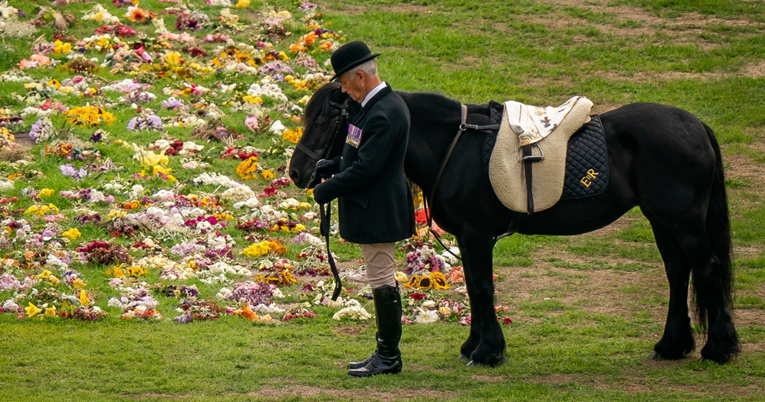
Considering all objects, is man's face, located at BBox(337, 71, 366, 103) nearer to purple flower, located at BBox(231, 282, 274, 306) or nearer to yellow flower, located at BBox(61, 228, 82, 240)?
purple flower, located at BBox(231, 282, 274, 306)

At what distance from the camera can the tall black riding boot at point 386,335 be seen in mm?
5965

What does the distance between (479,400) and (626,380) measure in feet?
3.88

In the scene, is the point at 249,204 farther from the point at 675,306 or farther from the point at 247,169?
the point at 675,306

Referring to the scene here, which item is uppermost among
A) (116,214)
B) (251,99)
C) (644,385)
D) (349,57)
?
(251,99)

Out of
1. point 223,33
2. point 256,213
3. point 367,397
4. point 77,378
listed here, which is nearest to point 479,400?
point 367,397

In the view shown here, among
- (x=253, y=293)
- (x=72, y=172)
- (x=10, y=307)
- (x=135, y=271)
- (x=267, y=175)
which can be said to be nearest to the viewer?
(x=10, y=307)

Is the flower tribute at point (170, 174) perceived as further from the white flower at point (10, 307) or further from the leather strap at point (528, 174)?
the leather strap at point (528, 174)

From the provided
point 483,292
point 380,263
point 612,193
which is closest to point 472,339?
point 483,292

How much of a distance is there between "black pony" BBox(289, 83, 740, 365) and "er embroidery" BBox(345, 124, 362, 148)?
0.26 m

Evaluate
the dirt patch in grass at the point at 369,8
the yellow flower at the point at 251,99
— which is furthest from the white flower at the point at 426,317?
the dirt patch in grass at the point at 369,8

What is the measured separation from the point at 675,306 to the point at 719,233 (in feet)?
2.13

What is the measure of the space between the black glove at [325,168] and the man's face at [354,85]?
1.56 feet

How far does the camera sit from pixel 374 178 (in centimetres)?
580

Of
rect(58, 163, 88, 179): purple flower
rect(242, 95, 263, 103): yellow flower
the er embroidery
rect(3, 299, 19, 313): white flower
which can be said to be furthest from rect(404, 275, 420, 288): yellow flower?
rect(242, 95, 263, 103): yellow flower
